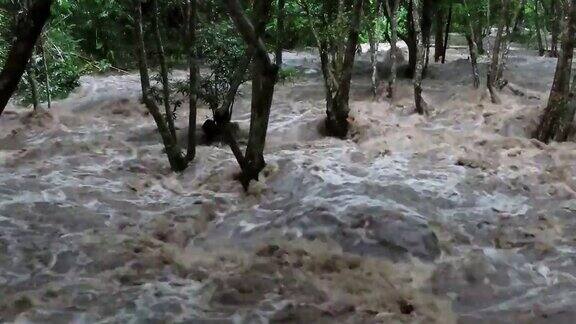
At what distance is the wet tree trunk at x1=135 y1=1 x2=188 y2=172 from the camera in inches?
254

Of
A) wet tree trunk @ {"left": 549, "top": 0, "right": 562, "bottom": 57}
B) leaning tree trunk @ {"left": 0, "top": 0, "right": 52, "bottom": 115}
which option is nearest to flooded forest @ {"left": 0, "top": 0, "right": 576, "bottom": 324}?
leaning tree trunk @ {"left": 0, "top": 0, "right": 52, "bottom": 115}

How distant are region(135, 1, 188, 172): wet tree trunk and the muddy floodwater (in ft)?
0.68

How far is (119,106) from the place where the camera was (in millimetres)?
11117

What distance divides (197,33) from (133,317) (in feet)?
15.0

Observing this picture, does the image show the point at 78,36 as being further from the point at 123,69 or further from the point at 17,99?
the point at 17,99

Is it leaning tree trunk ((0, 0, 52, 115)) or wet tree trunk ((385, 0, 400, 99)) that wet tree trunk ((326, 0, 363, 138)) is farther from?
leaning tree trunk ((0, 0, 52, 115))

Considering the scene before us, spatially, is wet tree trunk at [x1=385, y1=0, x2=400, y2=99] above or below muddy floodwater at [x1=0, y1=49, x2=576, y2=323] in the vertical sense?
above

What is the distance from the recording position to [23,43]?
368 centimetres

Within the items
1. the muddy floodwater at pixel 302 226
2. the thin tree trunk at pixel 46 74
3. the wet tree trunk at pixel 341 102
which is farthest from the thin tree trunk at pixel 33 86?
the wet tree trunk at pixel 341 102

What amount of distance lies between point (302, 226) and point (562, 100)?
4.21 meters

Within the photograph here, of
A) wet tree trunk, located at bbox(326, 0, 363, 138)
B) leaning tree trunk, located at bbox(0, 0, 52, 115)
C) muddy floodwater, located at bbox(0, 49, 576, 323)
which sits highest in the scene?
leaning tree trunk, located at bbox(0, 0, 52, 115)

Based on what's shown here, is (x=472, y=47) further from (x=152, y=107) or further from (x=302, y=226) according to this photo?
(x=302, y=226)

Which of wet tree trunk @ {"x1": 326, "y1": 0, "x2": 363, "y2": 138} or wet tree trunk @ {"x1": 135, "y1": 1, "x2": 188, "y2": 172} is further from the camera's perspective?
wet tree trunk @ {"x1": 326, "y1": 0, "x2": 363, "y2": 138}

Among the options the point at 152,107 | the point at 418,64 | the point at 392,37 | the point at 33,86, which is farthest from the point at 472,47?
the point at 33,86
